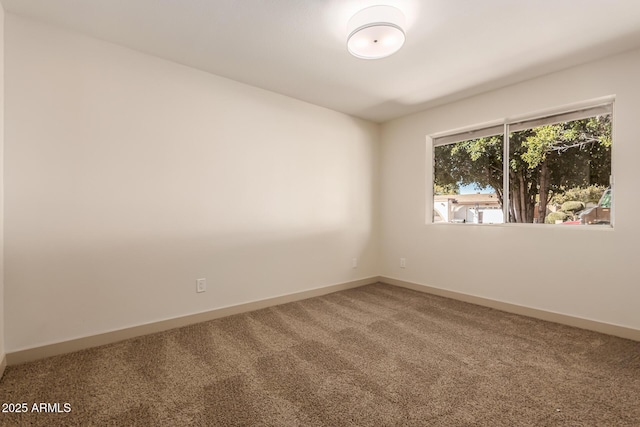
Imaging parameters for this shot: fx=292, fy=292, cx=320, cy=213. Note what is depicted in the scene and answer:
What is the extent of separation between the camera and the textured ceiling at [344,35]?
75.5 inches

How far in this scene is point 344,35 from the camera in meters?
2.22

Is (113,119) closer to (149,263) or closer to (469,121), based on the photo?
(149,263)

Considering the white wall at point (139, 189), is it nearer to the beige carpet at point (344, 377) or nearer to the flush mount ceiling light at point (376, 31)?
the beige carpet at point (344, 377)

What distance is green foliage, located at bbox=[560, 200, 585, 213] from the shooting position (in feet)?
9.02

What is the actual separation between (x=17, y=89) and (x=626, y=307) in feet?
16.0

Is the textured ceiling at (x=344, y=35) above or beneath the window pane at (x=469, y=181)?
above

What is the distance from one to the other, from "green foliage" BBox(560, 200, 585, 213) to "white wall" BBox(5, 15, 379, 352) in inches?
99.8

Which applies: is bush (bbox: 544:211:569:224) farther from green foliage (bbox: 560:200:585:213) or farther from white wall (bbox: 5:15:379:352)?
white wall (bbox: 5:15:379:352)

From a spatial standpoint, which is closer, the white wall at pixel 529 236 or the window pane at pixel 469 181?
the white wall at pixel 529 236

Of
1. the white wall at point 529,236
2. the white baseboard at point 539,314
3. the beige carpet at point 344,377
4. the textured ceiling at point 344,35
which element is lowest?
the beige carpet at point 344,377

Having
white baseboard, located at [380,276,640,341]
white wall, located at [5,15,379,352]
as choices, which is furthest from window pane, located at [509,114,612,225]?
white wall, located at [5,15,379,352]

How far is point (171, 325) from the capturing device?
102 inches

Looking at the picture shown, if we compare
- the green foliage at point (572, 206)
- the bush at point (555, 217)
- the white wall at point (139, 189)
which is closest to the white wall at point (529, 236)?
the bush at point (555, 217)

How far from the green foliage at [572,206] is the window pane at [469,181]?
57cm
